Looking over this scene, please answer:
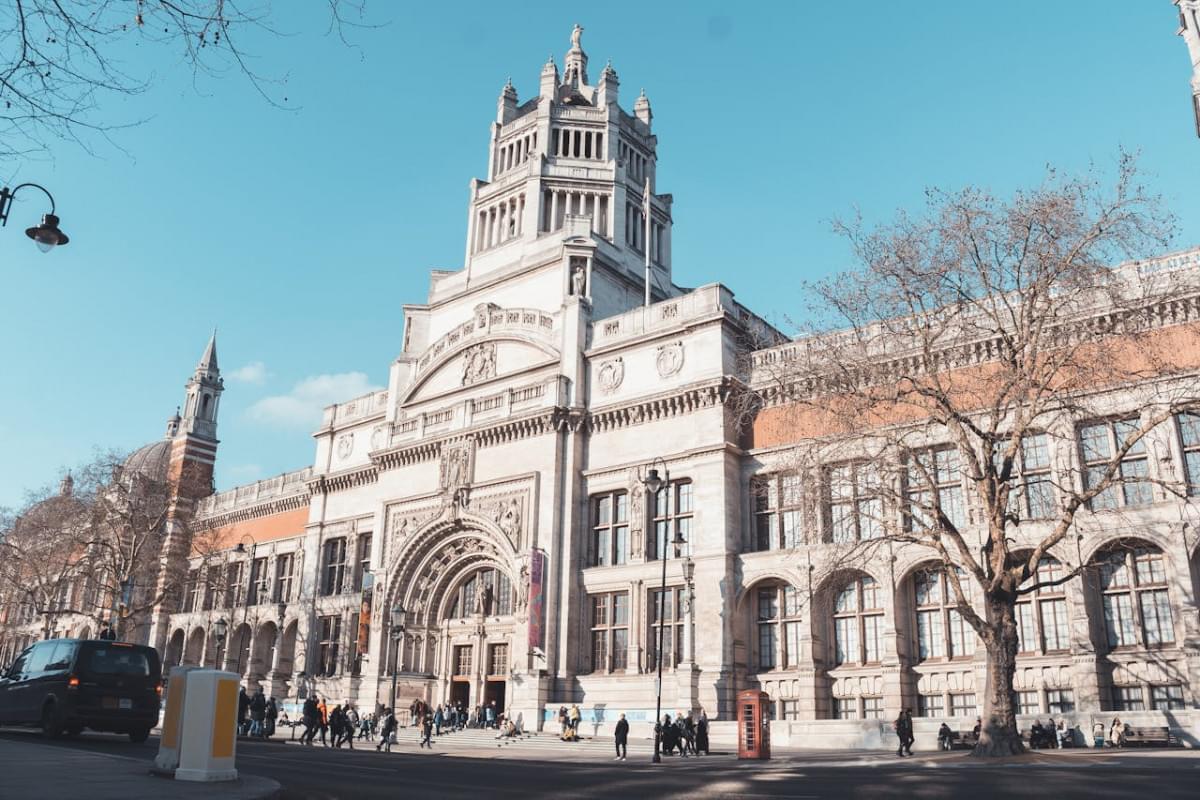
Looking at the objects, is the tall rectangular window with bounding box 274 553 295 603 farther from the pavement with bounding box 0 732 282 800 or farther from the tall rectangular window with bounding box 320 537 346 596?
the pavement with bounding box 0 732 282 800

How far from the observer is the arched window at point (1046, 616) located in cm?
3064

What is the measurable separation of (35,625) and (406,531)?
161 ft

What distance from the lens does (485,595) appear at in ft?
147

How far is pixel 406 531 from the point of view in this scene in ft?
157

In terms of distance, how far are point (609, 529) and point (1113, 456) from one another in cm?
1977

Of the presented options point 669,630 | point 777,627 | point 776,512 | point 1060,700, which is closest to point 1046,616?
point 1060,700

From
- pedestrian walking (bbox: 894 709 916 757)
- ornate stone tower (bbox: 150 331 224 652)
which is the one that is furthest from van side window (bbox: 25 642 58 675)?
ornate stone tower (bbox: 150 331 224 652)

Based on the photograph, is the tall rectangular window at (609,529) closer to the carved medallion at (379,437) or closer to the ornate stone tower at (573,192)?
the ornate stone tower at (573,192)

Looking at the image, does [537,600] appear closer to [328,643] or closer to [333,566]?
[328,643]

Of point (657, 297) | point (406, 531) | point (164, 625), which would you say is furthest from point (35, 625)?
point (657, 297)

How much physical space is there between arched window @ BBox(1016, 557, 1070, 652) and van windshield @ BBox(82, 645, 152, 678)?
25565mm

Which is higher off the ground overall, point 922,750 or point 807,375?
point 807,375

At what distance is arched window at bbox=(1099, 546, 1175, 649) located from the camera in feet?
95.0

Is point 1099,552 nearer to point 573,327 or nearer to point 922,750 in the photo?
point 922,750
